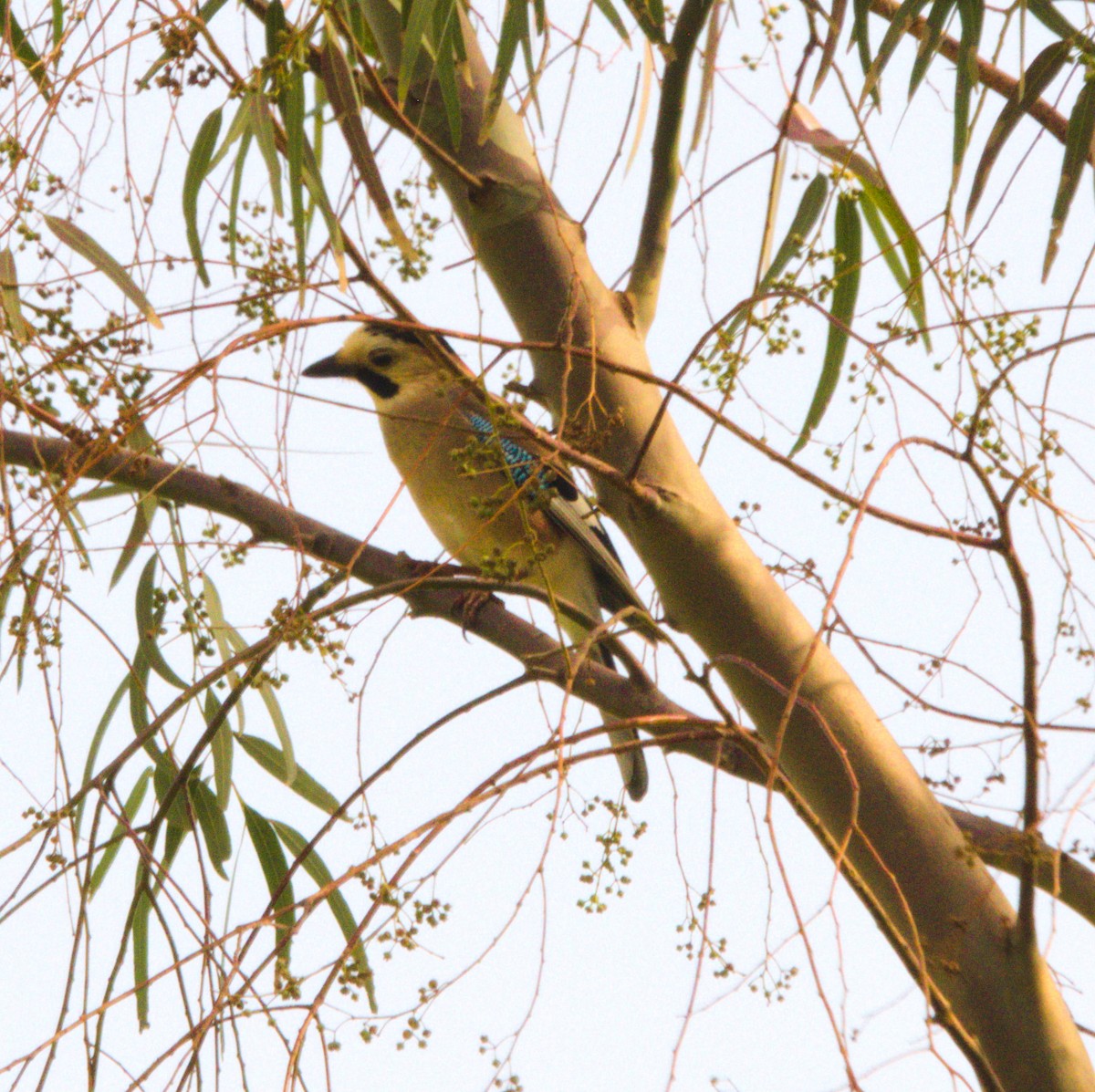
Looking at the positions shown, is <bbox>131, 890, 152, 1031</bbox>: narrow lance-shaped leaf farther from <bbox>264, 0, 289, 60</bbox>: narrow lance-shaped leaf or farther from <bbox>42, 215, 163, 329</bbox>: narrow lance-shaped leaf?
<bbox>264, 0, 289, 60</bbox>: narrow lance-shaped leaf

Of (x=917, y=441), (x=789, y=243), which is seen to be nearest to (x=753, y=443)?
(x=917, y=441)

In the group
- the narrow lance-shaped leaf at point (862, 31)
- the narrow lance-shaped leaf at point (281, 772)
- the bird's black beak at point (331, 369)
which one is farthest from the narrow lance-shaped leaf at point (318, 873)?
the bird's black beak at point (331, 369)

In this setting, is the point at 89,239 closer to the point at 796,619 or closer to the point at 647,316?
the point at 647,316

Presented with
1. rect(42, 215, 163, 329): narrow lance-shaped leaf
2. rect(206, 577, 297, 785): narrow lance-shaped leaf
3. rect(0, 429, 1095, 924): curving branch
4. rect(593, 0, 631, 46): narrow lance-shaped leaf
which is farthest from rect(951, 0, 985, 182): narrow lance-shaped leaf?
rect(206, 577, 297, 785): narrow lance-shaped leaf

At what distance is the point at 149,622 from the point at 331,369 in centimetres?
183

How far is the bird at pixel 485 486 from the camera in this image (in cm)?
181

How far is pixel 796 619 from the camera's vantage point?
212 cm

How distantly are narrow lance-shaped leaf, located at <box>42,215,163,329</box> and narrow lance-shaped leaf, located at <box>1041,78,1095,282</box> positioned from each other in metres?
1.25

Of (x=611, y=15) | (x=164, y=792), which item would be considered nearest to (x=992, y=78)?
(x=611, y=15)

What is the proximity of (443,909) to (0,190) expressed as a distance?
3.68 feet

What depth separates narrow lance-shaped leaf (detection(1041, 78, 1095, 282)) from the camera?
2.06 m

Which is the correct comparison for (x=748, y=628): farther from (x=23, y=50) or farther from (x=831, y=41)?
(x=23, y=50)

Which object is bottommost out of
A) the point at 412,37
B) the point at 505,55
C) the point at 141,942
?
the point at 141,942

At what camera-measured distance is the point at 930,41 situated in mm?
2221
